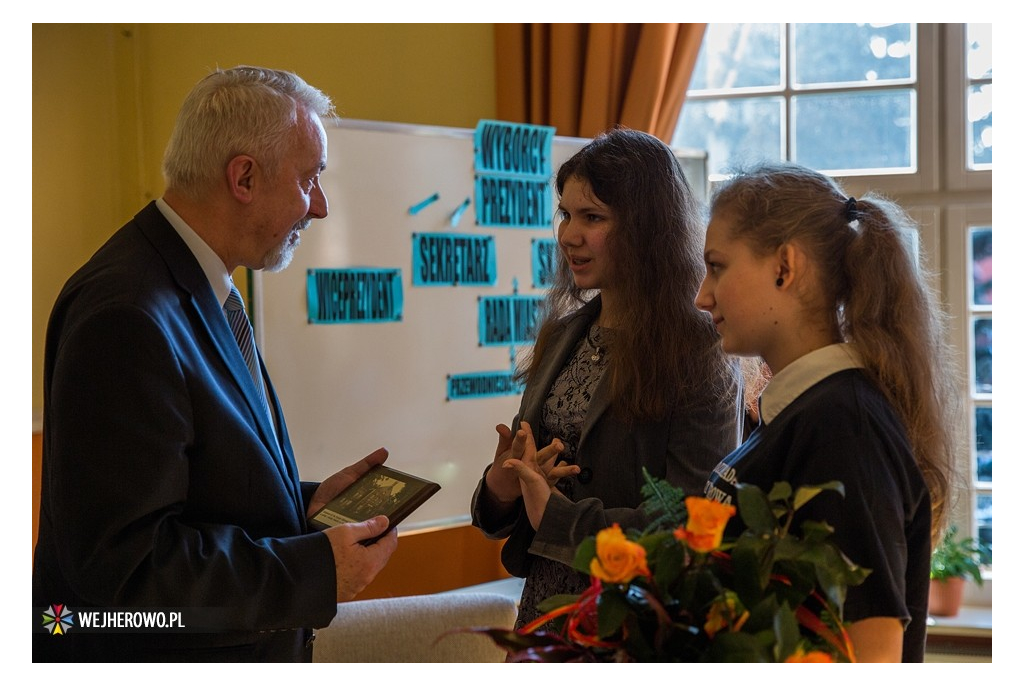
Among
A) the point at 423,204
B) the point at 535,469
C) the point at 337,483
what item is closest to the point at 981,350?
the point at 423,204

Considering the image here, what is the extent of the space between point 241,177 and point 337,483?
53 centimetres

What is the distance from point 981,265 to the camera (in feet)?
10.2

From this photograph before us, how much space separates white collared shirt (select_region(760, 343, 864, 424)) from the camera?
3.64 feet

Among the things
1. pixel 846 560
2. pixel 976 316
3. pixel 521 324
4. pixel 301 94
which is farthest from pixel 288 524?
pixel 976 316

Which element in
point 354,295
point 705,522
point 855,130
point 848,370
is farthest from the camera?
point 855,130

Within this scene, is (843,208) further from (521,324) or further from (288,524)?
(521,324)

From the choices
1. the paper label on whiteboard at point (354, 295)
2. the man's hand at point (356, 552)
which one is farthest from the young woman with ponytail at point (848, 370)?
the paper label on whiteboard at point (354, 295)

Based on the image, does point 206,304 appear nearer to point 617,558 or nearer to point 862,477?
point 617,558

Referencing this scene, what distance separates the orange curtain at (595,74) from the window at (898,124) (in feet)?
0.86

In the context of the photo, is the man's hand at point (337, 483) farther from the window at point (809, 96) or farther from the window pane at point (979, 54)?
the window pane at point (979, 54)

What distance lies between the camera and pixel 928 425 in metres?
1.11

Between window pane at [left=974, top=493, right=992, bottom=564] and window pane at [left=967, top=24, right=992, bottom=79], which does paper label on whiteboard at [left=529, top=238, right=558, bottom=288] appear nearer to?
window pane at [left=967, top=24, right=992, bottom=79]

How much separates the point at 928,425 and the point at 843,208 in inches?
11.2

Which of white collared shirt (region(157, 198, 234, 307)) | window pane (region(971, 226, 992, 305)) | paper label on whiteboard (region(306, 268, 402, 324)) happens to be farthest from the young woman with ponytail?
window pane (region(971, 226, 992, 305))
